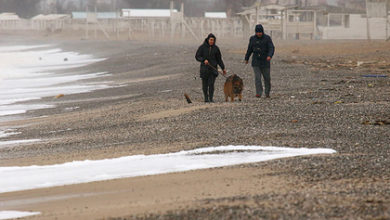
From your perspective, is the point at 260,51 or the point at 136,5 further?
the point at 136,5

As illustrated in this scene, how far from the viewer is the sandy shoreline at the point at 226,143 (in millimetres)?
7629

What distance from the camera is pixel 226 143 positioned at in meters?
11.4

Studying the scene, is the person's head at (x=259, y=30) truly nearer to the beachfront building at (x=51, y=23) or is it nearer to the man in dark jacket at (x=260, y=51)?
the man in dark jacket at (x=260, y=51)

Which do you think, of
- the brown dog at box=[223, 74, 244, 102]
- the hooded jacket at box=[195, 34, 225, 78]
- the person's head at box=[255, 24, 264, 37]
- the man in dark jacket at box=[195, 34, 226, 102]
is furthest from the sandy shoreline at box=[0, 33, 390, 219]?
the person's head at box=[255, 24, 264, 37]

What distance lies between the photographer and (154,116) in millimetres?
15781

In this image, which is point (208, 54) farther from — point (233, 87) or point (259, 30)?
point (259, 30)

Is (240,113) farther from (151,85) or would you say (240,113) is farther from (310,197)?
(151,85)

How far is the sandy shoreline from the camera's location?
300 inches

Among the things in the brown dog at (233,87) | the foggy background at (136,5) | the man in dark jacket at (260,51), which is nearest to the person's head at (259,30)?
the man in dark jacket at (260,51)

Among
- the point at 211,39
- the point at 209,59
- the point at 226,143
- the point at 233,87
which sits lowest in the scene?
the point at 226,143

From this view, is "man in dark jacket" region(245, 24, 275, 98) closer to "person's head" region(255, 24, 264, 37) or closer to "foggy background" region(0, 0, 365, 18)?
"person's head" region(255, 24, 264, 37)

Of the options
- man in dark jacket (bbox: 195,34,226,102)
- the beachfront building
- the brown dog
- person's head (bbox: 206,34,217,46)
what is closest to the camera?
the brown dog

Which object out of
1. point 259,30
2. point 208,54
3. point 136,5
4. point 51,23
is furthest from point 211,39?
point 136,5

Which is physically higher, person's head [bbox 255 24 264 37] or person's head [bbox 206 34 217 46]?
person's head [bbox 255 24 264 37]
